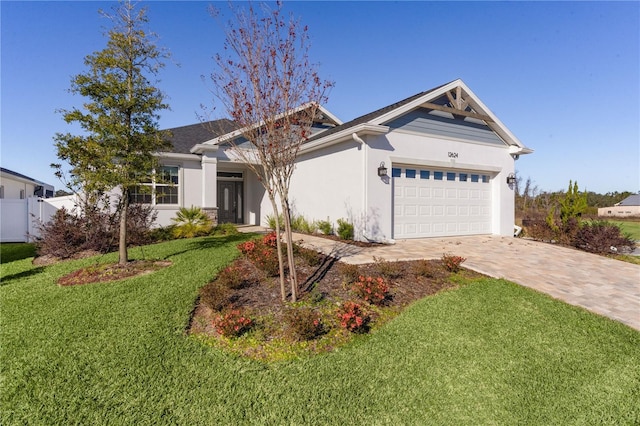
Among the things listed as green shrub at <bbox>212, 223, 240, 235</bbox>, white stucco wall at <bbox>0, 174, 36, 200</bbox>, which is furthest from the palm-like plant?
white stucco wall at <bbox>0, 174, 36, 200</bbox>

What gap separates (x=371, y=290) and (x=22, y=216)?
14.9 metres

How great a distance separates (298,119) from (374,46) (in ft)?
24.9

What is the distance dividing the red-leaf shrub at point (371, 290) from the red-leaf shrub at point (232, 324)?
179 cm

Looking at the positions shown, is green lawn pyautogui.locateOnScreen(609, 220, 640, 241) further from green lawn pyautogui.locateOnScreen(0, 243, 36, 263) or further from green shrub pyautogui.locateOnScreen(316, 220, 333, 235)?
green lawn pyautogui.locateOnScreen(0, 243, 36, 263)

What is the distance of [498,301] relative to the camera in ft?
16.9

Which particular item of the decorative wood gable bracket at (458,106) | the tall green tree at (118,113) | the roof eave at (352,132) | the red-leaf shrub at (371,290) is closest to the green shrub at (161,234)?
the tall green tree at (118,113)

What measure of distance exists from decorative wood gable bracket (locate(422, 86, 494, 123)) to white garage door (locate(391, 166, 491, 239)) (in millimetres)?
2140

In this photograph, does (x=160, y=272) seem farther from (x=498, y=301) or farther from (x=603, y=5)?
(x=603, y=5)

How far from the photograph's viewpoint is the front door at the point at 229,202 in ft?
51.4

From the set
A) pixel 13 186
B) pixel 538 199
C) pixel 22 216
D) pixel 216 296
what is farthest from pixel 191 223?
pixel 538 199

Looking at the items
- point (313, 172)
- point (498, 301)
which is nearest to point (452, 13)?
point (313, 172)

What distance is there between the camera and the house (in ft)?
32.4

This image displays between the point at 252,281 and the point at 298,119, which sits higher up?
the point at 298,119

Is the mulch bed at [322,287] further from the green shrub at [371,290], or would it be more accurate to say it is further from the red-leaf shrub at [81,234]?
the red-leaf shrub at [81,234]
